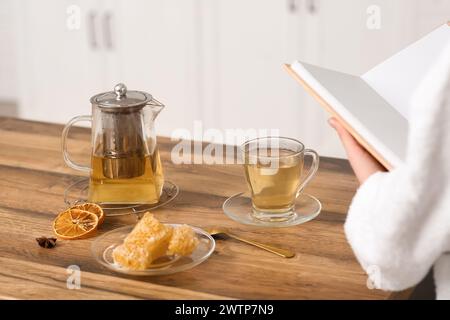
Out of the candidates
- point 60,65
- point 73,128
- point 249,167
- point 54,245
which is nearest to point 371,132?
point 249,167

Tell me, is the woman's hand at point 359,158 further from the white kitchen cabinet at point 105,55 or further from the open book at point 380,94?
the white kitchen cabinet at point 105,55

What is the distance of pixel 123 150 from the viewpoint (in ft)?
5.22

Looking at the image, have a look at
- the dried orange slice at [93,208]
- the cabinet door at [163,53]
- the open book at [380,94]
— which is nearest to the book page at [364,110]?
the open book at [380,94]

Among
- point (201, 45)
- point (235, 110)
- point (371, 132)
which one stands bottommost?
point (235, 110)

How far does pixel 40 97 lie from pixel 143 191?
2649mm

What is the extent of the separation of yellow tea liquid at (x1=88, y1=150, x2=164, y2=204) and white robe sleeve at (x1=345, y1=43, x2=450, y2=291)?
52 cm

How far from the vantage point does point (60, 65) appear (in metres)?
4.03

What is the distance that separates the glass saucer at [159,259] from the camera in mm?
1324

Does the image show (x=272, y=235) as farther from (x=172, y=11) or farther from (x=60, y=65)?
(x=60, y=65)

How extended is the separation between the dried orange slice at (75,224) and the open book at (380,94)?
48 centimetres

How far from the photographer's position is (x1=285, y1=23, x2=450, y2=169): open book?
1.32 m

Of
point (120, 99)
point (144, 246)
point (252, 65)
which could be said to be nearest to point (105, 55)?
point (252, 65)

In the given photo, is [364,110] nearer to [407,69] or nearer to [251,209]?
[407,69]

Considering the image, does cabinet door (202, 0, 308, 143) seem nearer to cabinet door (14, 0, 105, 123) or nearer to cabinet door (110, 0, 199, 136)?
cabinet door (110, 0, 199, 136)
